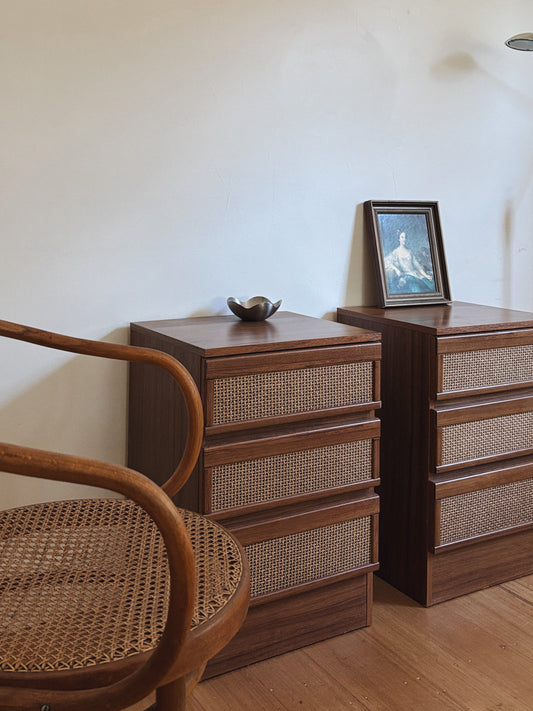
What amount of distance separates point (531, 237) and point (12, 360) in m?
1.85

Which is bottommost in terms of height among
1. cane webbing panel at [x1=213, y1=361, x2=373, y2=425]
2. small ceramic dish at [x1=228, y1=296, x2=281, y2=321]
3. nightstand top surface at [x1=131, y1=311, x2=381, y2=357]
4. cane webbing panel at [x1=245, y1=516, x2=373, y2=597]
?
cane webbing panel at [x1=245, y1=516, x2=373, y2=597]

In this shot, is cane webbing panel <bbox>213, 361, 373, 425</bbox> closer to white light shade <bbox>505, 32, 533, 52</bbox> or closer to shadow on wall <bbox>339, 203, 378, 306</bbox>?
shadow on wall <bbox>339, 203, 378, 306</bbox>

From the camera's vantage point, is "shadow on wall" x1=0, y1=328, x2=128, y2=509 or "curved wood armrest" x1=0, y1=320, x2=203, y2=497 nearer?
"curved wood armrest" x1=0, y1=320, x2=203, y2=497

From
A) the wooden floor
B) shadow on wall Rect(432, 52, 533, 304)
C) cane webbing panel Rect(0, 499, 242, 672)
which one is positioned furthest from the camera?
shadow on wall Rect(432, 52, 533, 304)

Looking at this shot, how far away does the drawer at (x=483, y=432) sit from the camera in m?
1.84

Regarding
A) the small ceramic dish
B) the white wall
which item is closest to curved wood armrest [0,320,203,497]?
the white wall

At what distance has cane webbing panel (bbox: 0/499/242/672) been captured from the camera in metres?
0.86

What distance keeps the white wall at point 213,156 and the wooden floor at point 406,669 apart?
0.67 meters

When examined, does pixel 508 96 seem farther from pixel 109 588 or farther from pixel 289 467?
pixel 109 588

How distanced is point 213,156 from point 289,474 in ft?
2.90

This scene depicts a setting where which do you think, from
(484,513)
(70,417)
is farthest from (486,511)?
(70,417)

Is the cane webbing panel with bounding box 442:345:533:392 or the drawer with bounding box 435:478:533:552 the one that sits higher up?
the cane webbing panel with bounding box 442:345:533:392

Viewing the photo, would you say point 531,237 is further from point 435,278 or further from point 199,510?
point 199,510

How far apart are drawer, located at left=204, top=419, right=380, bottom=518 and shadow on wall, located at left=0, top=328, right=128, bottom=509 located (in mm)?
451
